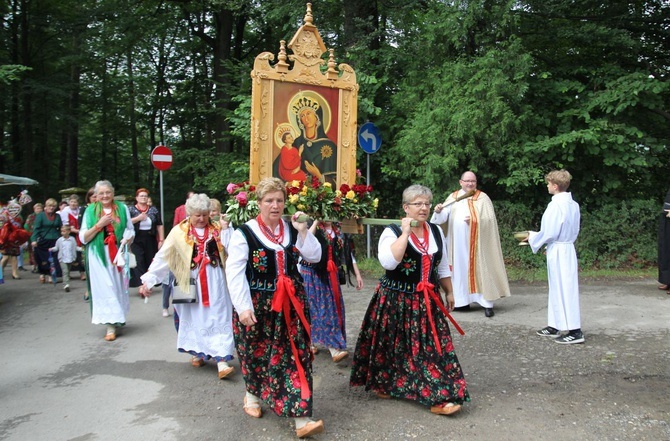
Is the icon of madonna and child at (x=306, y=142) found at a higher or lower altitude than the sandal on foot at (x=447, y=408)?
higher

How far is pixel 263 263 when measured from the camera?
395 centimetres

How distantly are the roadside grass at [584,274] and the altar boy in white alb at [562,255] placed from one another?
433 cm

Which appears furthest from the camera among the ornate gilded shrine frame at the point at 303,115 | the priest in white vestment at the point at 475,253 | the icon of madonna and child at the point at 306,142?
the priest in white vestment at the point at 475,253

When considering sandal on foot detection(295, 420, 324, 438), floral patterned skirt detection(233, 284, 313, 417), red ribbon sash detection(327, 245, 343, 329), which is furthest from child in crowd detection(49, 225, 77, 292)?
sandal on foot detection(295, 420, 324, 438)

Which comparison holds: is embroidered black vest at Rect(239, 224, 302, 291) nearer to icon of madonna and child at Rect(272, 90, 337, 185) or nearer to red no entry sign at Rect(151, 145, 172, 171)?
icon of madonna and child at Rect(272, 90, 337, 185)

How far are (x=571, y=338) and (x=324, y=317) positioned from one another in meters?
2.87

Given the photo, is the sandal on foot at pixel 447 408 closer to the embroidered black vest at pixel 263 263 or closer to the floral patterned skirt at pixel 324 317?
the embroidered black vest at pixel 263 263

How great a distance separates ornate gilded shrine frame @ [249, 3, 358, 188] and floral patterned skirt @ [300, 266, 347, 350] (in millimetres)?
1216

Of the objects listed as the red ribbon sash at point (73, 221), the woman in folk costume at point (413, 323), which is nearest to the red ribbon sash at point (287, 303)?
the woman in folk costume at point (413, 323)

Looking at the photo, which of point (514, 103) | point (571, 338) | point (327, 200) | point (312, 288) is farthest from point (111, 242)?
point (514, 103)

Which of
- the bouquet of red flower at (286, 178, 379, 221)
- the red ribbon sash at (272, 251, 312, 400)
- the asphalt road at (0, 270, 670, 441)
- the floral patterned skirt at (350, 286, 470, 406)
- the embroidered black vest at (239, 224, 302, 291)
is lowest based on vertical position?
the asphalt road at (0, 270, 670, 441)

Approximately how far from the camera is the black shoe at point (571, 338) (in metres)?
6.05

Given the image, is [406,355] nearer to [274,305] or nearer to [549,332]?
[274,305]

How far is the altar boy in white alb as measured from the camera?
239 inches
